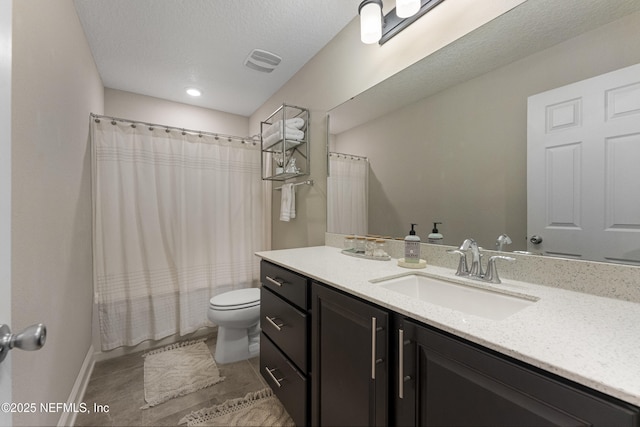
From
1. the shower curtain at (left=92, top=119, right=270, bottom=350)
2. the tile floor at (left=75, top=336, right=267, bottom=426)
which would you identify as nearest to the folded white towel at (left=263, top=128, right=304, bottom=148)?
the shower curtain at (left=92, top=119, right=270, bottom=350)

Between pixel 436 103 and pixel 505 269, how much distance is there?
846mm

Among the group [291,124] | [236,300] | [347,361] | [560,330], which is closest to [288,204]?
[291,124]

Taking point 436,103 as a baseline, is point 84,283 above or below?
below

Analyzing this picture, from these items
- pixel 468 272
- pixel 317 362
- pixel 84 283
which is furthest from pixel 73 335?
pixel 468 272

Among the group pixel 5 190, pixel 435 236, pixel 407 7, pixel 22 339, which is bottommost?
pixel 22 339

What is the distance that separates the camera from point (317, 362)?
1.08 meters

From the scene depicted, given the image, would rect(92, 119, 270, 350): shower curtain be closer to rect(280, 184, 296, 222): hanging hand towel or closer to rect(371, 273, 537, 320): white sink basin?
rect(280, 184, 296, 222): hanging hand towel

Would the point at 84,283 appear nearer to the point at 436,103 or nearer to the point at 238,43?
the point at 238,43

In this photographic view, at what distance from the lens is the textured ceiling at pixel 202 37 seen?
1571 millimetres

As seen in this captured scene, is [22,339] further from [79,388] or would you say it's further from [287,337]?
[79,388]

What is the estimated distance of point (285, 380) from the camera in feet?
4.27

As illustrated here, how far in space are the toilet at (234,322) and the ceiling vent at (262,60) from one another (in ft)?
6.30

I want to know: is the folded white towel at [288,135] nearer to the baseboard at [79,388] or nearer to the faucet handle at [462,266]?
the faucet handle at [462,266]

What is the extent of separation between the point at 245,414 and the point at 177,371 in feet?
2.39
